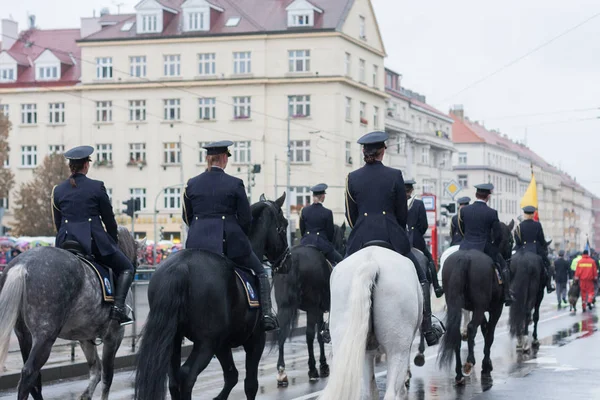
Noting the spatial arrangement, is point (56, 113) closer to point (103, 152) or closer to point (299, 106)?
point (103, 152)

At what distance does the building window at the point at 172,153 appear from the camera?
7662 cm

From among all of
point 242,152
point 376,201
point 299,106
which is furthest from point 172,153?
point 376,201

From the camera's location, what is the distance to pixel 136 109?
254 ft

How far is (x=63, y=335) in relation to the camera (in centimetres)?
1076

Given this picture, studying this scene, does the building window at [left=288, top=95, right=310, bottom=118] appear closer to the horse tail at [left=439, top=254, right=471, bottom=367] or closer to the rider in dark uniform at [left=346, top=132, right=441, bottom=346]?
the horse tail at [left=439, top=254, right=471, bottom=367]

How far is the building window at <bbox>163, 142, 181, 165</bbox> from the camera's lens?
251 feet

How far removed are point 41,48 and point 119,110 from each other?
11586mm

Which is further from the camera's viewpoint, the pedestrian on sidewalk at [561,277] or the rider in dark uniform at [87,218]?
the pedestrian on sidewalk at [561,277]

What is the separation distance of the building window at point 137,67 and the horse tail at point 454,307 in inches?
2533

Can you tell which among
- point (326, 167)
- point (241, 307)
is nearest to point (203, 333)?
point (241, 307)

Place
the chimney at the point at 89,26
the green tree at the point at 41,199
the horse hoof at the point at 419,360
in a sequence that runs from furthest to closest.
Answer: the chimney at the point at 89,26 → the green tree at the point at 41,199 → the horse hoof at the point at 419,360

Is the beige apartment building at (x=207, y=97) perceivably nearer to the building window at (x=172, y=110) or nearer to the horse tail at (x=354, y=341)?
the building window at (x=172, y=110)

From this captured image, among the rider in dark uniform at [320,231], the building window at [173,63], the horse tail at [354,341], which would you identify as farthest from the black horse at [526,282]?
the building window at [173,63]

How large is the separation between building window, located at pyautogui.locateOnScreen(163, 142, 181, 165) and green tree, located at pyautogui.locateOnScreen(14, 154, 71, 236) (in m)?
9.88
